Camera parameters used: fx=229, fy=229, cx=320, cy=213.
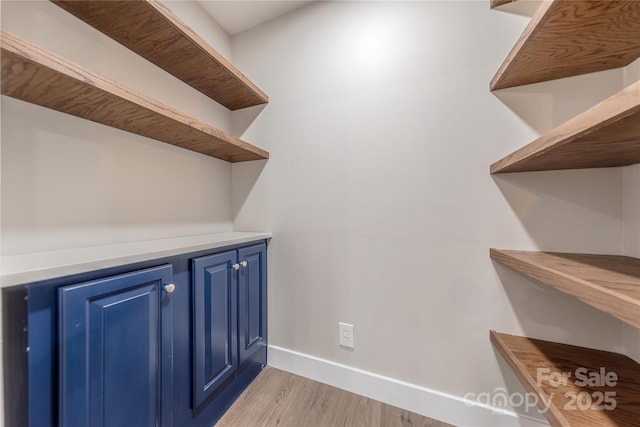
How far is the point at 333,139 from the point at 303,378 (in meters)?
1.45

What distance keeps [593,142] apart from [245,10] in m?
1.85

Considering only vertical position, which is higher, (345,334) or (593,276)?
(593,276)

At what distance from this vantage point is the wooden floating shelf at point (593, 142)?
437 mm

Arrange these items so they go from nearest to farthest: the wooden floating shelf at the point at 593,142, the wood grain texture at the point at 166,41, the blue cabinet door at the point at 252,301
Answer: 1. the wooden floating shelf at the point at 593,142
2. the wood grain texture at the point at 166,41
3. the blue cabinet door at the point at 252,301

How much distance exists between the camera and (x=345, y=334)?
51.8 inches

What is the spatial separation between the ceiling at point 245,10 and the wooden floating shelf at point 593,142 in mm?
1504

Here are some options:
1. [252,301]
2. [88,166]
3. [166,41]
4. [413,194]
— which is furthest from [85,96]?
[413,194]

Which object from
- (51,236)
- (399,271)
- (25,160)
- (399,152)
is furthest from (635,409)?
(25,160)

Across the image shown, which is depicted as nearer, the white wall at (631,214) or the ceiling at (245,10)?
the white wall at (631,214)

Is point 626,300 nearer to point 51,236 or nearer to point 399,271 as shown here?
point 399,271

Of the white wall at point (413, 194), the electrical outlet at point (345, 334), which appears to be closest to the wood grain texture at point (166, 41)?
the white wall at point (413, 194)

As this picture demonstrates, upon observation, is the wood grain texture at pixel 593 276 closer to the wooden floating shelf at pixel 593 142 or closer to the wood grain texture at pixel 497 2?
the wooden floating shelf at pixel 593 142

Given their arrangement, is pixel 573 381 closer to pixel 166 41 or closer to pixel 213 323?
pixel 213 323

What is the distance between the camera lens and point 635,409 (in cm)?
63
